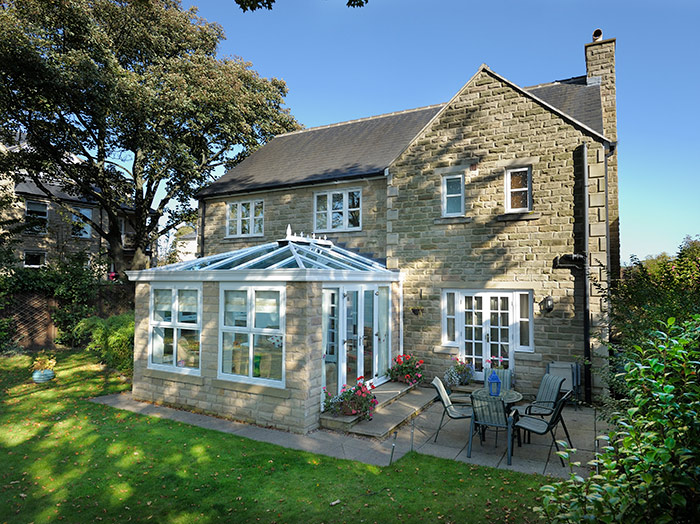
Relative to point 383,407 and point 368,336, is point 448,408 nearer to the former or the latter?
point 383,407

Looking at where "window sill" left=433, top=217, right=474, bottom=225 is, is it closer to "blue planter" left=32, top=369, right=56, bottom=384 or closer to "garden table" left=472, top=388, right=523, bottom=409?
"garden table" left=472, top=388, right=523, bottom=409

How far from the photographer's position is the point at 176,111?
1911 centimetres

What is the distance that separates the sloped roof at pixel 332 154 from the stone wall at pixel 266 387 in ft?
20.6

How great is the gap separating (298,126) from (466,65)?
15.6 m

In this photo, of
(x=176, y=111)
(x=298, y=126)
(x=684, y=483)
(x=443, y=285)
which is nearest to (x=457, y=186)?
(x=443, y=285)

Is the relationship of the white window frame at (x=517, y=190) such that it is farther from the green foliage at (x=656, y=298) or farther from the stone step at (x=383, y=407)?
the stone step at (x=383, y=407)

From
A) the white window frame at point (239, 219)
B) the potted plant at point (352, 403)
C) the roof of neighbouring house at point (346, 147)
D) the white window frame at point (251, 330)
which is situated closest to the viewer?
the white window frame at point (251, 330)

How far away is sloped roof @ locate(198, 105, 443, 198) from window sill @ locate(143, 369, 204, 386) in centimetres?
746

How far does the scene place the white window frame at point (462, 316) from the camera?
34.2 feet

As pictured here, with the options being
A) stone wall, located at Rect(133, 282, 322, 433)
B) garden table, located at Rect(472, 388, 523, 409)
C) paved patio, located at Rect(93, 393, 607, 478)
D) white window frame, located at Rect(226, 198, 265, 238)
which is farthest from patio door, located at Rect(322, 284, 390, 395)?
white window frame, located at Rect(226, 198, 265, 238)

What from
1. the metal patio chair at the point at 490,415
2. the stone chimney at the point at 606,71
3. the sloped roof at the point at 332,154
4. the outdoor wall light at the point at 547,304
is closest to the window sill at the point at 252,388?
the metal patio chair at the point at 490,415

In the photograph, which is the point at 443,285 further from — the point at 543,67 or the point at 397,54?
the point at 543,67

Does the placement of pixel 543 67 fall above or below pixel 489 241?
above

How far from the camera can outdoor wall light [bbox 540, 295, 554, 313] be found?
998 cm
